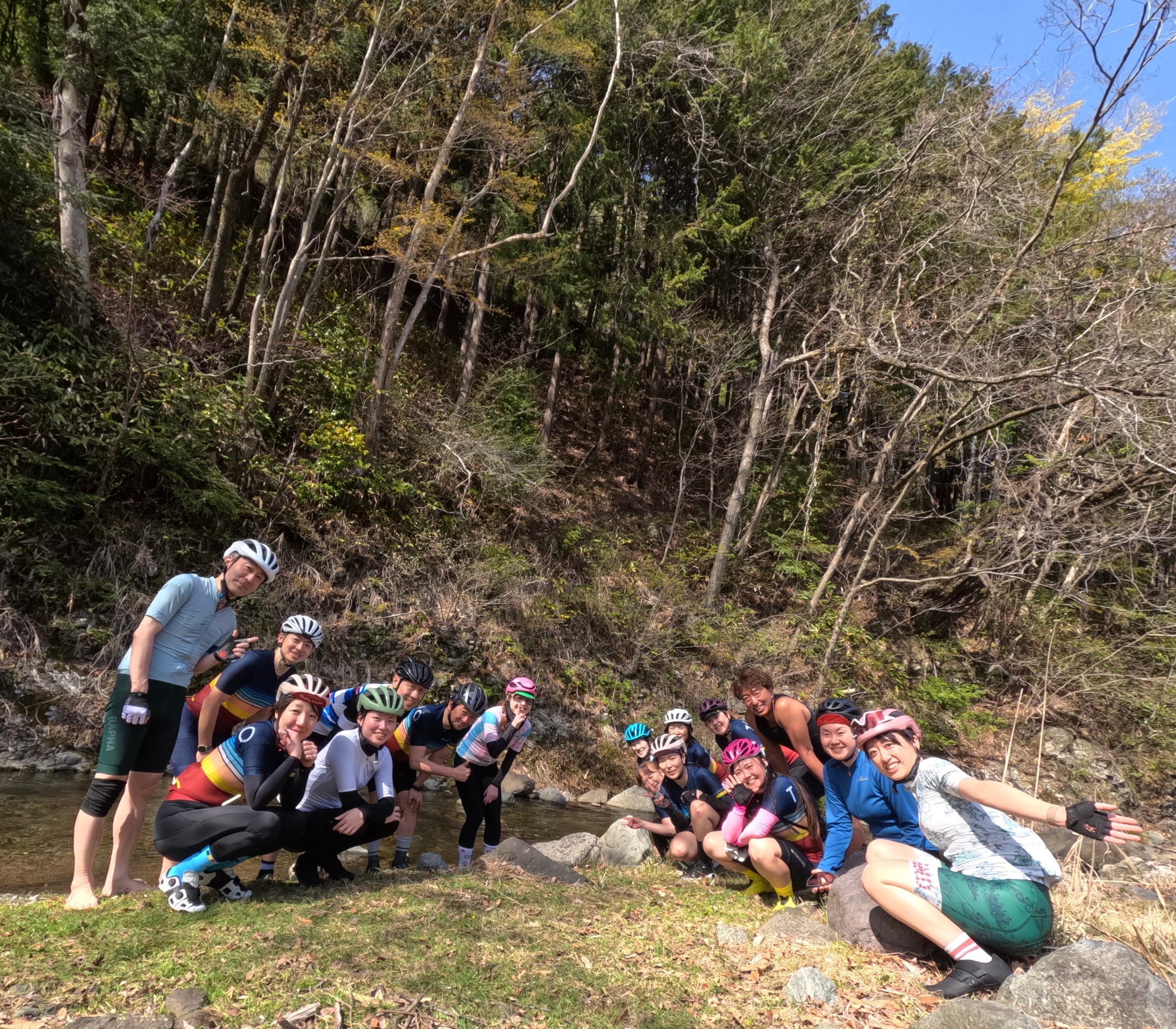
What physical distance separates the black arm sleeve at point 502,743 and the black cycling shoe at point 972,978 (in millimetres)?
3349

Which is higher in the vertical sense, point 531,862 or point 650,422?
point 650,422

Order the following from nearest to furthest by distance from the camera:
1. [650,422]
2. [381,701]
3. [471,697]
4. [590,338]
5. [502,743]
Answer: [381,701]
[471,697]
[502,743]
[590,338]
[650,422]

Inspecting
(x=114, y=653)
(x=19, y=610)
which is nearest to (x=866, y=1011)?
(x=114, y=653)

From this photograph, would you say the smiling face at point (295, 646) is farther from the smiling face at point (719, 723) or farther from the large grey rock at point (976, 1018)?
the large grey rock at point (976, 1018)

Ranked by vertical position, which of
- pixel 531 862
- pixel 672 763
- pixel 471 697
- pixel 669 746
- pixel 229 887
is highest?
pixel 471 697

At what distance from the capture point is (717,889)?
209 inches

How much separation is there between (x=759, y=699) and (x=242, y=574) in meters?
4.04

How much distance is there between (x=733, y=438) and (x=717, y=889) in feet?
43.1

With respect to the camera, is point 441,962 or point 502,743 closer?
point 441,962

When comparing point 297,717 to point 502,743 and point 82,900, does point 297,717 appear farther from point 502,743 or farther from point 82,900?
point 502,743

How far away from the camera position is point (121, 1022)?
8.17ft

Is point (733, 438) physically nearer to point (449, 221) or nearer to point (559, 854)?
point (449, 221)

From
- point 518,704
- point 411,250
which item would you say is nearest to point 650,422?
point 411,250

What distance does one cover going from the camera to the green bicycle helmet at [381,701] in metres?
4.21
